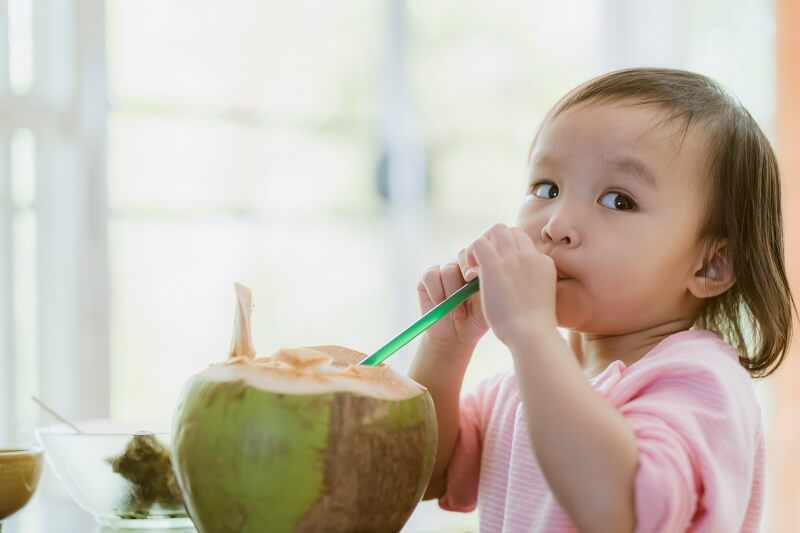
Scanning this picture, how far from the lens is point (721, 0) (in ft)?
9.02

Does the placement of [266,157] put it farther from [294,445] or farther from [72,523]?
A: [294,445]

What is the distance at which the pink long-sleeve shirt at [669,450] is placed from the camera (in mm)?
729

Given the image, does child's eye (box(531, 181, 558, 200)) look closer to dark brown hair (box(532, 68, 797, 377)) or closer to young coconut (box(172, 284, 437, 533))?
dark brown hair (box(532, 68, 797, 377))

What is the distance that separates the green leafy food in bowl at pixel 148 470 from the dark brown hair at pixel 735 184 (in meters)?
0.55

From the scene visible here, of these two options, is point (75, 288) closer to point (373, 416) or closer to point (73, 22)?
point (73, 22)

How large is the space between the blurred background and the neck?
4.20 ft

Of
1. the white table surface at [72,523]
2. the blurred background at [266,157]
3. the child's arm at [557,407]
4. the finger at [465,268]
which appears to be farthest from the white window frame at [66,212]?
the child's arm at [557,407]

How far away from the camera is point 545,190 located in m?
0.97

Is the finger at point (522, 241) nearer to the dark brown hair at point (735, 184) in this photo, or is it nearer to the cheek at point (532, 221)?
the cheek at point (532, 221)

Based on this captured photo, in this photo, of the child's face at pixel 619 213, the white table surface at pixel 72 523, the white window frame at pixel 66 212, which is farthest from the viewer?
the white window frame at pixel 66 212

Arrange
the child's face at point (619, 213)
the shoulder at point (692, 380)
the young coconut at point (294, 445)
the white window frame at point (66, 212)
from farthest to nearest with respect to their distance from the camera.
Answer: the white window frame at point (66, 212), the child's face at point (619, 213), the shoulder at point (692, 380), the young coconut at point (294, 445)

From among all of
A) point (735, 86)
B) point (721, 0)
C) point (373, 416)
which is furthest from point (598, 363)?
point (721, 0)

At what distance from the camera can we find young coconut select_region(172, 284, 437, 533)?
684 millimetres

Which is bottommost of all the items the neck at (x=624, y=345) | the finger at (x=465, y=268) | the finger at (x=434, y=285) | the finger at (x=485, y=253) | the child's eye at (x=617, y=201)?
the neck at (x=624, y=345)
